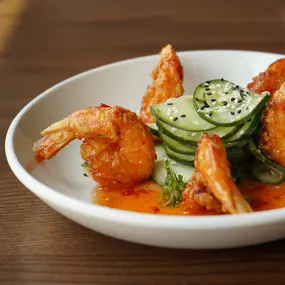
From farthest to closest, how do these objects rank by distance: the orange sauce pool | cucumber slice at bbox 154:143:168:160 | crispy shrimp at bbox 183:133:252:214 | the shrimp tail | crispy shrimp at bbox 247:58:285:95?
crispy shrimp at bbox 247:58:285:95
cucumber slice at bbox 154:143:168:160
the shrimp tail
the orange sauce pool
crispy shrimp at bbox 183:133:252:214

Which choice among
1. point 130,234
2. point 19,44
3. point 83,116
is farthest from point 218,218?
point 19,44

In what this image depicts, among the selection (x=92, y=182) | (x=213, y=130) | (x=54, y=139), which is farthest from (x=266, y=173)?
(x=54, y=139)

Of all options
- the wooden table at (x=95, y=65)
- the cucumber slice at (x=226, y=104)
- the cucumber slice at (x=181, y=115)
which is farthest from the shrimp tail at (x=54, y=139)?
the cucumber slice at (x=226, y=104)

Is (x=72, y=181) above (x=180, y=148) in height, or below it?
below

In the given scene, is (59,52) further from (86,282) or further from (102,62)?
(86,282)

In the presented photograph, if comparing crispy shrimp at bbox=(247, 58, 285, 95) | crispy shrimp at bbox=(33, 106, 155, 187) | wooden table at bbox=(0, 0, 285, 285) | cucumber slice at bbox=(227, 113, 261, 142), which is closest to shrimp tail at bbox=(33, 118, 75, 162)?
crispy shrimp at bbox=(33, 106, 155, 187)

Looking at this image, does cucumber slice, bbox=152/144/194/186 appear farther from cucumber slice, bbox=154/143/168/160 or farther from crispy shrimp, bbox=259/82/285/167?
crispy shrimp, bbox=259/82/285/167
